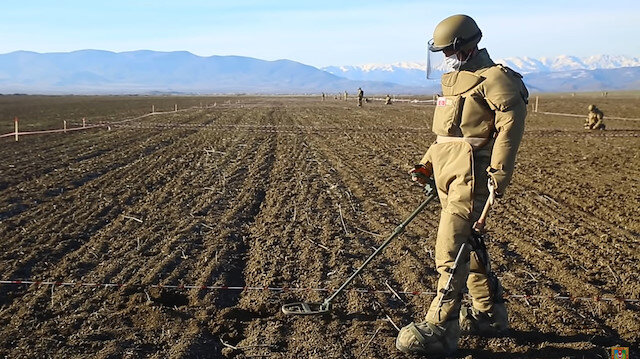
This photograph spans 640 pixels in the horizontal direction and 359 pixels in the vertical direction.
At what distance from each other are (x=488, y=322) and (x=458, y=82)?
1856mm

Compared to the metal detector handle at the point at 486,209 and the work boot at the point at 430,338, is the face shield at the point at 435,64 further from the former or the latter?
the work boot at the point at 430,338

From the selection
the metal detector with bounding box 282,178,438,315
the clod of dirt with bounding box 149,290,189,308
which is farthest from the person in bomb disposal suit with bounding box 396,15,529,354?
the clod of dirt with bounding box 149,290,189,308

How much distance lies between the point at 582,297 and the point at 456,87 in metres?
2.51

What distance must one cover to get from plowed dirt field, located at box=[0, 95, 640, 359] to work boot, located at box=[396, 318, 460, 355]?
17 centimetres

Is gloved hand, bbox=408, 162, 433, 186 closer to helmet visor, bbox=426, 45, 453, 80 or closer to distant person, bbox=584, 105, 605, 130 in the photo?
helmet visor, bbox=426, 45, 453, 80

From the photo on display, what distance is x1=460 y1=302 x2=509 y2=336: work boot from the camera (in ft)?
15.4

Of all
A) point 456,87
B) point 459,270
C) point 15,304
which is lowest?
point 15,304

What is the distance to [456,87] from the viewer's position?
437 cm

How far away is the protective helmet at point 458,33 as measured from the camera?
432 centimetres

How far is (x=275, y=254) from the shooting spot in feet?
22.9

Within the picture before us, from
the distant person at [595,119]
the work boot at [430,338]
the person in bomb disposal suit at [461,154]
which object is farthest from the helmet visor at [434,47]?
the distant person at [595,119]

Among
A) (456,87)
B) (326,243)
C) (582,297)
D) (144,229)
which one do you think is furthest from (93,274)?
(582,297)

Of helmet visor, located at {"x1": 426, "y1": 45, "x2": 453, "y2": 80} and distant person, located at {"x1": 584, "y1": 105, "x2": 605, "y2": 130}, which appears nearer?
helmet visor, located at {"x1": 426, "y1": 45, "x2": 453, "y2": 80}

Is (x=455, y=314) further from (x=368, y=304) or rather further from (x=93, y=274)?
(x=93, y=274)
